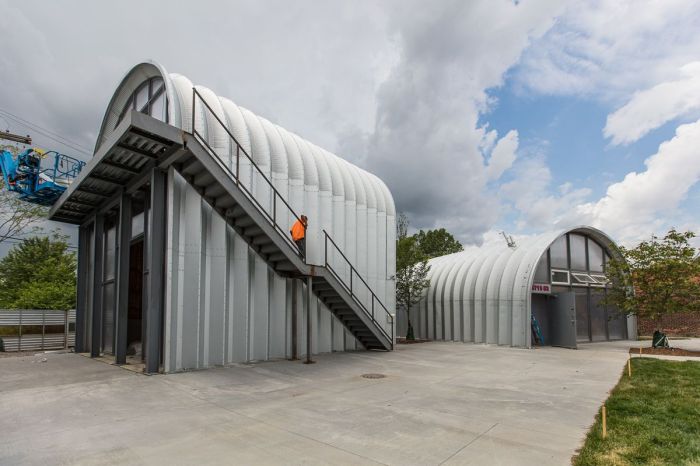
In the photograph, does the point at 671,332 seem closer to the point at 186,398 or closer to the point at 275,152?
the point at 275,152

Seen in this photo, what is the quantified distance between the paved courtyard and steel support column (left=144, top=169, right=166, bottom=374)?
0.71m

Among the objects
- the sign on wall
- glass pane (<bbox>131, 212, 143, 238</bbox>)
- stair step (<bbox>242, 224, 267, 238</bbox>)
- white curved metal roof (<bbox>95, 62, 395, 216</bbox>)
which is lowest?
the sign on wall

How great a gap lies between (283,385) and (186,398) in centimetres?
215

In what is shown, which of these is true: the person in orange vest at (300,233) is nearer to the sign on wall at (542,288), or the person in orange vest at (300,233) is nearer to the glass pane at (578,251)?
the sign on wall at (542,288)

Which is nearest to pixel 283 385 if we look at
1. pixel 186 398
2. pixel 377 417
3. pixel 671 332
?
pixel 186 398

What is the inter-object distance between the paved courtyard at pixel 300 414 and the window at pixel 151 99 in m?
7.38

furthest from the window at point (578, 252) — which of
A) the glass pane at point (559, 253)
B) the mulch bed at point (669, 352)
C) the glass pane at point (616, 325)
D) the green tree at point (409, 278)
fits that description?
the green tree at point (409, 278)

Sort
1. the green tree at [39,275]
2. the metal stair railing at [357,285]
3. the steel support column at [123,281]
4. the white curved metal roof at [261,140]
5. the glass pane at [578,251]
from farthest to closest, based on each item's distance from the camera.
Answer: the green tree at [39,275]
the glass pane at [578,251]
the metal stair railing at [357,285]
the steel support column at [123,281]
the white curved metal roof at [261,140]

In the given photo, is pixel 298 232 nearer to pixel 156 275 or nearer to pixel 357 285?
pixel 156 275

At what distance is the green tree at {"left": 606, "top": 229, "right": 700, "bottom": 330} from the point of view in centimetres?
1639

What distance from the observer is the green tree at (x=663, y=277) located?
1639cm

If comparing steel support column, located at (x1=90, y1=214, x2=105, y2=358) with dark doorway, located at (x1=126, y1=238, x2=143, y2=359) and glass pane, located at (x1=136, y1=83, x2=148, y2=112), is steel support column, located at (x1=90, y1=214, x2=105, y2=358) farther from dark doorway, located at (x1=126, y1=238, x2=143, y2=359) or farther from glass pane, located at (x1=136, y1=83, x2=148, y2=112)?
glass pane, located at (x1=136, y1=83, x2=148, y2=112)

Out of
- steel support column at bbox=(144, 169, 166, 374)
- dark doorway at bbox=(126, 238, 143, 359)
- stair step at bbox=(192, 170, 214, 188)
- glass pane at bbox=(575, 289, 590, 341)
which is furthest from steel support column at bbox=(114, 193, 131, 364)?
glass pane at bbox=(575, 289, 590, 341)

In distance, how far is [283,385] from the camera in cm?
941
